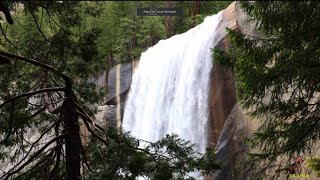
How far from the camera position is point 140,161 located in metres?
4.57

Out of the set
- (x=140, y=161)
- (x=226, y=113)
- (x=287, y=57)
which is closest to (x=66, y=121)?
(x=140, y=161)

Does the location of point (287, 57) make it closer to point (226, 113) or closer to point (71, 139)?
point (71, 139)

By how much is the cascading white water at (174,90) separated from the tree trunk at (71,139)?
10.4 m

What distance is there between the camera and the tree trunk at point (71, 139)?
5.04m

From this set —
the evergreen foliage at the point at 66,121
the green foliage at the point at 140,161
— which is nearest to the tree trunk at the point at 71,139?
the evergreen foliage at the point at 66,121

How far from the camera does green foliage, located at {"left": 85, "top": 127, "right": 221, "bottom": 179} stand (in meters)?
4.51

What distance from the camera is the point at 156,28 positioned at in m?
25.8

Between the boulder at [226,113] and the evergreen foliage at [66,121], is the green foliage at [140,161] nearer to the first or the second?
the evergreen foliage at [66,121]

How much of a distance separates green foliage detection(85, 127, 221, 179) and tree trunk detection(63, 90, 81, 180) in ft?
0.74

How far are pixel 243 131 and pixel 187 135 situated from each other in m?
3.46

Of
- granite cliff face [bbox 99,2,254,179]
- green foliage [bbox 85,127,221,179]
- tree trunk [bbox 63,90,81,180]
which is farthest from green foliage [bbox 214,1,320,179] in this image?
granite cliff face [bbox 99,2,254,179]

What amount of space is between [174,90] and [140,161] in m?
13.0

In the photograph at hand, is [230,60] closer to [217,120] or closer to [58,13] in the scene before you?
[58,13]

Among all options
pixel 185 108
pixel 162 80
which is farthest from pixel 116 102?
pixel 185 108
